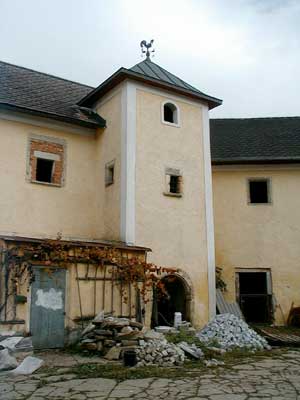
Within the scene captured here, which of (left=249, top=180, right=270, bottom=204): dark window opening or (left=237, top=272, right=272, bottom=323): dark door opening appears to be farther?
(left=249, top=180, right=270, bottom=204): dark window opening

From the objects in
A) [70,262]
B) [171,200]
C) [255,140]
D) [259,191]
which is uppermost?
[255,140]

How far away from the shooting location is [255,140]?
17938 mm

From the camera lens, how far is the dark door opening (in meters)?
15.5

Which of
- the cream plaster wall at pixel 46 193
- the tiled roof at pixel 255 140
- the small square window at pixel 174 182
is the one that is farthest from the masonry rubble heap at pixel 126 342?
the tiled roof at pixel 255 140

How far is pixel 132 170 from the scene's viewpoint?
13.3m

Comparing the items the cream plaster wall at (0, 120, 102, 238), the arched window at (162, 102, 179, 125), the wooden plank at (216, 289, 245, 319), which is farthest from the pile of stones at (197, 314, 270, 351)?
the arched window at (162, 102, 179, 125)

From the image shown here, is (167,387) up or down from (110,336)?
down

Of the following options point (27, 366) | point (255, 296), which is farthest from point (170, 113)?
point (27, 366)

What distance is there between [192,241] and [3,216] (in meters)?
5.76

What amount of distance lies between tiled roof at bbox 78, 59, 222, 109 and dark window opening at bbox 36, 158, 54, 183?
3.00m

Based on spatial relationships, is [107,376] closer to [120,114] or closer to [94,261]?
[94,261]

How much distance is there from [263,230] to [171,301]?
14.4ft

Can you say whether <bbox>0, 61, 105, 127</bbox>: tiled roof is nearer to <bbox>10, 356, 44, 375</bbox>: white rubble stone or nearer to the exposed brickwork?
the exposed brickwork

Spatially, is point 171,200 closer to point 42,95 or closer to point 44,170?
point 44,170
